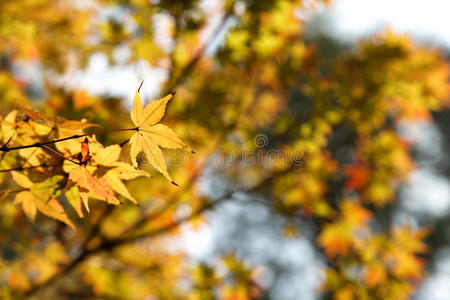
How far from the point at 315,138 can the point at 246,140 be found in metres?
0.36

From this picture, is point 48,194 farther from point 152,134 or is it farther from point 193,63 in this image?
point 193,63

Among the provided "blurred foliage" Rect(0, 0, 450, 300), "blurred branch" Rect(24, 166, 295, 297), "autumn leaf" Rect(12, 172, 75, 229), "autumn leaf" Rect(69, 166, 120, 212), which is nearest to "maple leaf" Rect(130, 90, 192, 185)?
"autumn leaf" Rect(69, 166, 120, 212)

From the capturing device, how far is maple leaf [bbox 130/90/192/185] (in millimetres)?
618

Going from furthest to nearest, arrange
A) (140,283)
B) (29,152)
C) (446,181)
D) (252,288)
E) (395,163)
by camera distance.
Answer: (446,181) < (140,283) < (395,163) < (252,288) < (29,152)

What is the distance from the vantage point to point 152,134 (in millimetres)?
658

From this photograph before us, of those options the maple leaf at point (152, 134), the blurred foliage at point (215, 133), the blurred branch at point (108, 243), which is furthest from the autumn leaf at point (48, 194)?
the blurred branch at point (108, 243)

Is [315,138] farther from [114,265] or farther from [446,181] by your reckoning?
[446,181]

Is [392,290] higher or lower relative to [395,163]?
lower

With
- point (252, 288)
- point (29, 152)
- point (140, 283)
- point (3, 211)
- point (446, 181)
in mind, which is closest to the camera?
point (29, 152)

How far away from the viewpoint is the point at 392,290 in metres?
1.86

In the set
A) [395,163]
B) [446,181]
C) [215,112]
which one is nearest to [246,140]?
[215,112]

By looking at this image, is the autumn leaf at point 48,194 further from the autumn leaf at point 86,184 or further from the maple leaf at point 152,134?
the maple leaf at point 152,134

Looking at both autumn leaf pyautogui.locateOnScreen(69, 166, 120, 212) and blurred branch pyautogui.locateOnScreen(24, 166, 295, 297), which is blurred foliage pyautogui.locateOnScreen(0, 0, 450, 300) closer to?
blurred branch pyautogui.locateOnScreen(24, 166, 295, 297)

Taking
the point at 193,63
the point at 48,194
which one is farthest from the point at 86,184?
the point at 193,63
